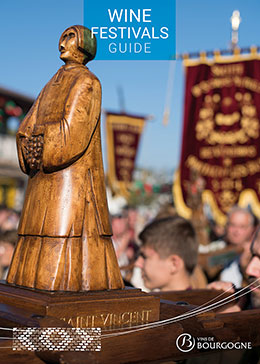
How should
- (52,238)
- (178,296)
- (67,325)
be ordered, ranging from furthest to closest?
(178,296) → (52,238) → (67,325)

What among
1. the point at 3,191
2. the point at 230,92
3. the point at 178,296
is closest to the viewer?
the point at 178,296

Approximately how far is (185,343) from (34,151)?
67cm

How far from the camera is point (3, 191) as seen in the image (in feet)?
68.5

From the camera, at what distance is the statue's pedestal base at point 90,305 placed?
3.75ft

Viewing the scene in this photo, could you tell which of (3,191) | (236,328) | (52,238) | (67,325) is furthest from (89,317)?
(3,191)

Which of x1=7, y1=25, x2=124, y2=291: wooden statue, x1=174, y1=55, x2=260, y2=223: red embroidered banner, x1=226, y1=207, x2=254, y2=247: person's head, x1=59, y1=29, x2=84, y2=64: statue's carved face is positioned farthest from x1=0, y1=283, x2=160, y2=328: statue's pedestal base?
x1=174, y1=55, x2=260, y2=223: red embroidered banner

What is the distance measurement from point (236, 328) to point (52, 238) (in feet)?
1.95

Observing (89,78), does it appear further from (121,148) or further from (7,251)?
(121,148)

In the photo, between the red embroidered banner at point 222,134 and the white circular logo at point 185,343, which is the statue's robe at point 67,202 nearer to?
the white circular logo at point 185,343

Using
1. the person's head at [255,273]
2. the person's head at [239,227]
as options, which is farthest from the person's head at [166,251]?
the person's head at [239,227]

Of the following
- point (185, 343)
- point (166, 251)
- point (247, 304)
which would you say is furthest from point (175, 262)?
point (185, 343)

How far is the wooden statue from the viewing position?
130 centimetres

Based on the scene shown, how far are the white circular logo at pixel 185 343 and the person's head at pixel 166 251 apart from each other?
0.89 metres

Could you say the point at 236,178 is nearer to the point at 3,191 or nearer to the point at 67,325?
the point at 67,325
